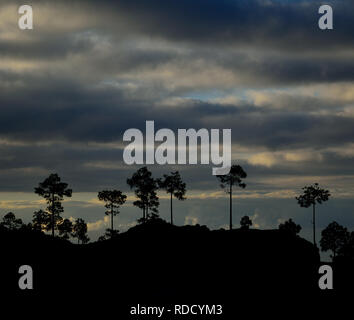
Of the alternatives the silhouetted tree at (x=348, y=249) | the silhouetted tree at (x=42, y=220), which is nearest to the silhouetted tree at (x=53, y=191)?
Answer: the silhouetted tree at (x=42, y=220)

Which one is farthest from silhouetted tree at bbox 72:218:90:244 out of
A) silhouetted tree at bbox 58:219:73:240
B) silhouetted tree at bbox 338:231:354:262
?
silhouetted tree at bbox 338:231:354:262

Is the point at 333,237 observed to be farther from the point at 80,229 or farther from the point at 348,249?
the point at 80,229

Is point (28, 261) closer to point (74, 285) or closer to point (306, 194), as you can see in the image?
point (74, 285)

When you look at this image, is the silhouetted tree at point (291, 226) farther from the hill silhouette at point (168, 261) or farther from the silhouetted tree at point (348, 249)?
the hill silhouette at point (168, 261)

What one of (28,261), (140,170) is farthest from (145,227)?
(140,170)

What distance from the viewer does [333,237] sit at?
407 feet

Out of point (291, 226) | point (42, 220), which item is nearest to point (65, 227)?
point (42, 220)

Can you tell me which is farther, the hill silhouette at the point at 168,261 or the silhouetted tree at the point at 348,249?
the silhouetted tree at the point at 348,249

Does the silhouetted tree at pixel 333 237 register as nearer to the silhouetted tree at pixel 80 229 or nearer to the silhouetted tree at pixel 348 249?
the silhouetted tree at pixel 348 249

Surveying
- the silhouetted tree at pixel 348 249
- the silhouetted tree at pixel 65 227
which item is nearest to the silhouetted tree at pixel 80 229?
the silhouetted tree at pixel 65 227

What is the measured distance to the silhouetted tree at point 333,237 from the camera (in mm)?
123312

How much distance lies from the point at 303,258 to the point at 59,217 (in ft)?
202
